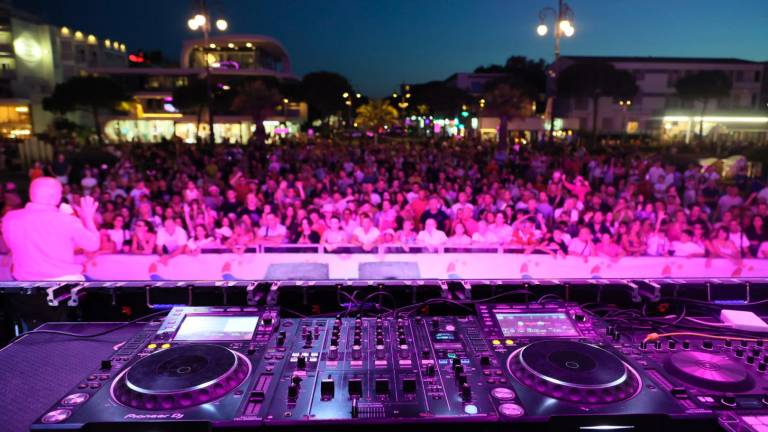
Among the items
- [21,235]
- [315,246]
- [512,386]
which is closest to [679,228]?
[315,246]

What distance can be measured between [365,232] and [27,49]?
4592 centimetres

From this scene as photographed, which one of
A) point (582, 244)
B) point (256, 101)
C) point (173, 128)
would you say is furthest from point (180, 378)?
point (173, 128)

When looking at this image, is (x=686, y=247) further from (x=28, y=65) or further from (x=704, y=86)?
(x=28, y=65)

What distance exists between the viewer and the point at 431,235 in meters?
7.59

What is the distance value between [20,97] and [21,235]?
4574 cm

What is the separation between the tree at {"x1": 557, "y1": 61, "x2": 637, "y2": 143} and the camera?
34781 millimetres

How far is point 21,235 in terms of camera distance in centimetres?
386

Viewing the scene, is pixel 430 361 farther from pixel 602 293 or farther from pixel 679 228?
pixel 679 228

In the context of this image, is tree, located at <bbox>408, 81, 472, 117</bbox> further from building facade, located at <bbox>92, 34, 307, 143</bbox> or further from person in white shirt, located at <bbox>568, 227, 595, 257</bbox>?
person in white shirt, located at <bbox>568, 227, 595, 257</bbox>

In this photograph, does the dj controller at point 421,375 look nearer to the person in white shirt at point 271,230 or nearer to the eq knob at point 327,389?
the eq knob at point 327,389

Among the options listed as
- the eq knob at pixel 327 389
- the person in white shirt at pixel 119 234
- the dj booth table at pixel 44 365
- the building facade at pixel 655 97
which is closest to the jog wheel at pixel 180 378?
the eq knob at pixel 327 389

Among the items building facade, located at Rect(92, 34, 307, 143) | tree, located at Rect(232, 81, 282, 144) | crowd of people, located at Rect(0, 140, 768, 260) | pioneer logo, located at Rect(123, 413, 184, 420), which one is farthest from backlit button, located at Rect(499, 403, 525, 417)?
building facade, located at Rect(92, 34, 307, 143)

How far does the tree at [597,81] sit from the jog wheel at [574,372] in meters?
35.8

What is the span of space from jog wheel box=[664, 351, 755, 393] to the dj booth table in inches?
86.1
